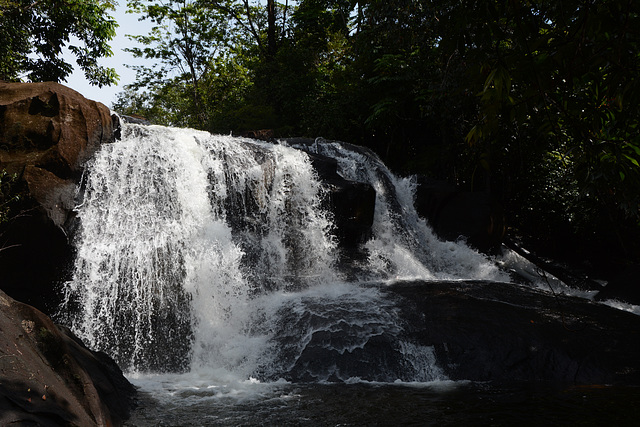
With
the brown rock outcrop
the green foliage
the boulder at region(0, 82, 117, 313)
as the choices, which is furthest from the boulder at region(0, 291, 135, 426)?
the green foliage

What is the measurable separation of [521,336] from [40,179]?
7708 millimetres

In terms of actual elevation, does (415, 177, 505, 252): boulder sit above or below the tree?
below

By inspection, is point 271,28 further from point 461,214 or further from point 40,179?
point 40,179

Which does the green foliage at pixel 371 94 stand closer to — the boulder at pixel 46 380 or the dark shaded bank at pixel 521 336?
the dark shaded bank at pixel 521 336

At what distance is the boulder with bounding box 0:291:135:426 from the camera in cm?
332

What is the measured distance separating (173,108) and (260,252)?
29.8 metres

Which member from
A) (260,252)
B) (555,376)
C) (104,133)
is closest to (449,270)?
(260,252)

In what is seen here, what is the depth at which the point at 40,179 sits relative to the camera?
7.77 metres

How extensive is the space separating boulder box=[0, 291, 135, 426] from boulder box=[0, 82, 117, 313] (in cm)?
342

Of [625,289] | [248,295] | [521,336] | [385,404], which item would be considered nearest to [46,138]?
[248,295]

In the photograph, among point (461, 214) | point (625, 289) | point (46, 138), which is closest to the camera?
point (46, 138)

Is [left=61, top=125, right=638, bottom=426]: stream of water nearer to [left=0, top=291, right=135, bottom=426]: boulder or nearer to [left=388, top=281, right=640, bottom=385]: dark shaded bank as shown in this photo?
[left=388, top=281, right=640, bottom=385]: dark shaded bank

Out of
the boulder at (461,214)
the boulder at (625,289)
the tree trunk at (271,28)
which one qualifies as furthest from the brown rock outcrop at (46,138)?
the tree trunk at (271,28)

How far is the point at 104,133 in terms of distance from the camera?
9.28 meters
